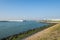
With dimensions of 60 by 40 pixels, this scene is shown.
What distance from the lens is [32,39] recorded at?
13.5 metres
